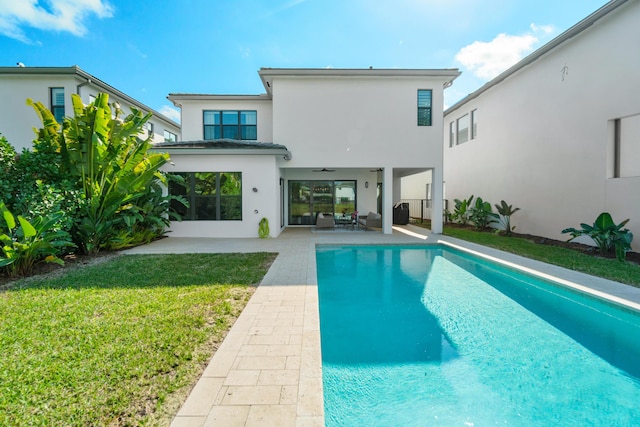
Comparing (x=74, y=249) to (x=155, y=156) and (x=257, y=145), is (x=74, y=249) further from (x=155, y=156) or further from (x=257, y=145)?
(x=257, y=145)

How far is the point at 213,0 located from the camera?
11.9 metres

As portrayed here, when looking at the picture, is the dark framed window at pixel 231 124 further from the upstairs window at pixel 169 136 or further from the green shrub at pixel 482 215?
the green shrub at pixel 482 215

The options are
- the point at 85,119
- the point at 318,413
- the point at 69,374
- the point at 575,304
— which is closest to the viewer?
the point at 318,413

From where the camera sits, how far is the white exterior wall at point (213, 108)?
1539 cm

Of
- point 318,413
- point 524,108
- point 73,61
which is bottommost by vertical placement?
point 318,413

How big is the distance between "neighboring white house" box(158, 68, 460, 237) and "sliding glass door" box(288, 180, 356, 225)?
375 centimetres

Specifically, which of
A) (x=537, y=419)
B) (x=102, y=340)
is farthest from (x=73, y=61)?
(x=537, y=419)

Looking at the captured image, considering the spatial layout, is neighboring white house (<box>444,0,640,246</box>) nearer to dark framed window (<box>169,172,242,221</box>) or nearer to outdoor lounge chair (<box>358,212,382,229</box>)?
outdoor lounge chair (<box>358,212,382,229</box>)

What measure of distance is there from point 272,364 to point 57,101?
1878 cm

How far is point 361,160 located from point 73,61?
1754 centimetres

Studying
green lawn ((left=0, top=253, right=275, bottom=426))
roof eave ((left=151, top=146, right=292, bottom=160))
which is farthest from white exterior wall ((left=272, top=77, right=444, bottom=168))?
green lawn ((left=0, top=253, right=275, bottom=426))

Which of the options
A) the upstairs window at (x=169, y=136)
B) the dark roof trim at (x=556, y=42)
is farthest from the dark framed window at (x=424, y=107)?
the upstairs window at (x=169, y=136)

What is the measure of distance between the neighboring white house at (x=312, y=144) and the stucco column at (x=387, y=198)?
5 cm

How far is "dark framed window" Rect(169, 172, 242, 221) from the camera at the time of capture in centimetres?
1239
